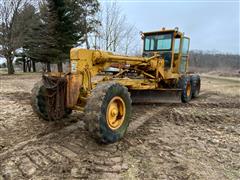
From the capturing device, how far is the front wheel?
12.8ft

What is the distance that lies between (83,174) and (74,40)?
21.9 m

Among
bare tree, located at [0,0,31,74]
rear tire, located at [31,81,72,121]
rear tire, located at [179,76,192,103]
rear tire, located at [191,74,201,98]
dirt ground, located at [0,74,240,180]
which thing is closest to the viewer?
dirt ground, located at [0,74,240,180]

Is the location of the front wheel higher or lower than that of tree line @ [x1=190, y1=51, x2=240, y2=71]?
lower

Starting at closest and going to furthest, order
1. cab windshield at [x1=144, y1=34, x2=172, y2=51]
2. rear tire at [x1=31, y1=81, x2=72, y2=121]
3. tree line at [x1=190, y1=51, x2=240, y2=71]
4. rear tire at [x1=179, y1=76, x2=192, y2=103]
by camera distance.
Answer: rear tire at [x1=31, y1=81, x2=72, y2=121]
cab windshield at [x1=144, y1=34, x2=172, y2=51]
rear tire at [x1=179, y1=76, x2=192, y2=103]
tree line at [x1=190, y1=51, x2=240, y2=71]

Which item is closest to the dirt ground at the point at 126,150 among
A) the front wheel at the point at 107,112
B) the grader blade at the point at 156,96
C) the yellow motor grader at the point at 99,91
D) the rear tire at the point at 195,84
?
the front wheel at the point at 107,112

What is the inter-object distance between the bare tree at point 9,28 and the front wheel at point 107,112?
19.0 m

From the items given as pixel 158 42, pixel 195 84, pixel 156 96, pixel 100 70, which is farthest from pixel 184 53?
pixel 100 70

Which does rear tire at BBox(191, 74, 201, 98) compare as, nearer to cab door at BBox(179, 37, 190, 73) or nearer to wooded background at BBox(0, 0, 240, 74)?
cab door at BBox(179, 37, 190, 73)

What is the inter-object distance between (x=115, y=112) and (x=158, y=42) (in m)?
4.59

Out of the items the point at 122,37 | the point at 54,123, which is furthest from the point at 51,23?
the point at 54,123

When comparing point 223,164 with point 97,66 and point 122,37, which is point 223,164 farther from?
point 122,37

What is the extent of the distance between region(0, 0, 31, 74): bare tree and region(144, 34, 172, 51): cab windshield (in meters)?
16.0

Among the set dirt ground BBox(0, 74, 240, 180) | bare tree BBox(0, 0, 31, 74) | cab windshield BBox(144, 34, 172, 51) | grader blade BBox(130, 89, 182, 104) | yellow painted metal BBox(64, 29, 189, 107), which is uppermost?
bare tree BBox(0, 0, 31, 74)

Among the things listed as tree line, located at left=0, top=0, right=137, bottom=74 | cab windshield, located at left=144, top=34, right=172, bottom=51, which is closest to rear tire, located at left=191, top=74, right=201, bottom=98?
cab windshield, located at left=144, top=34, right=172, bottom=51
